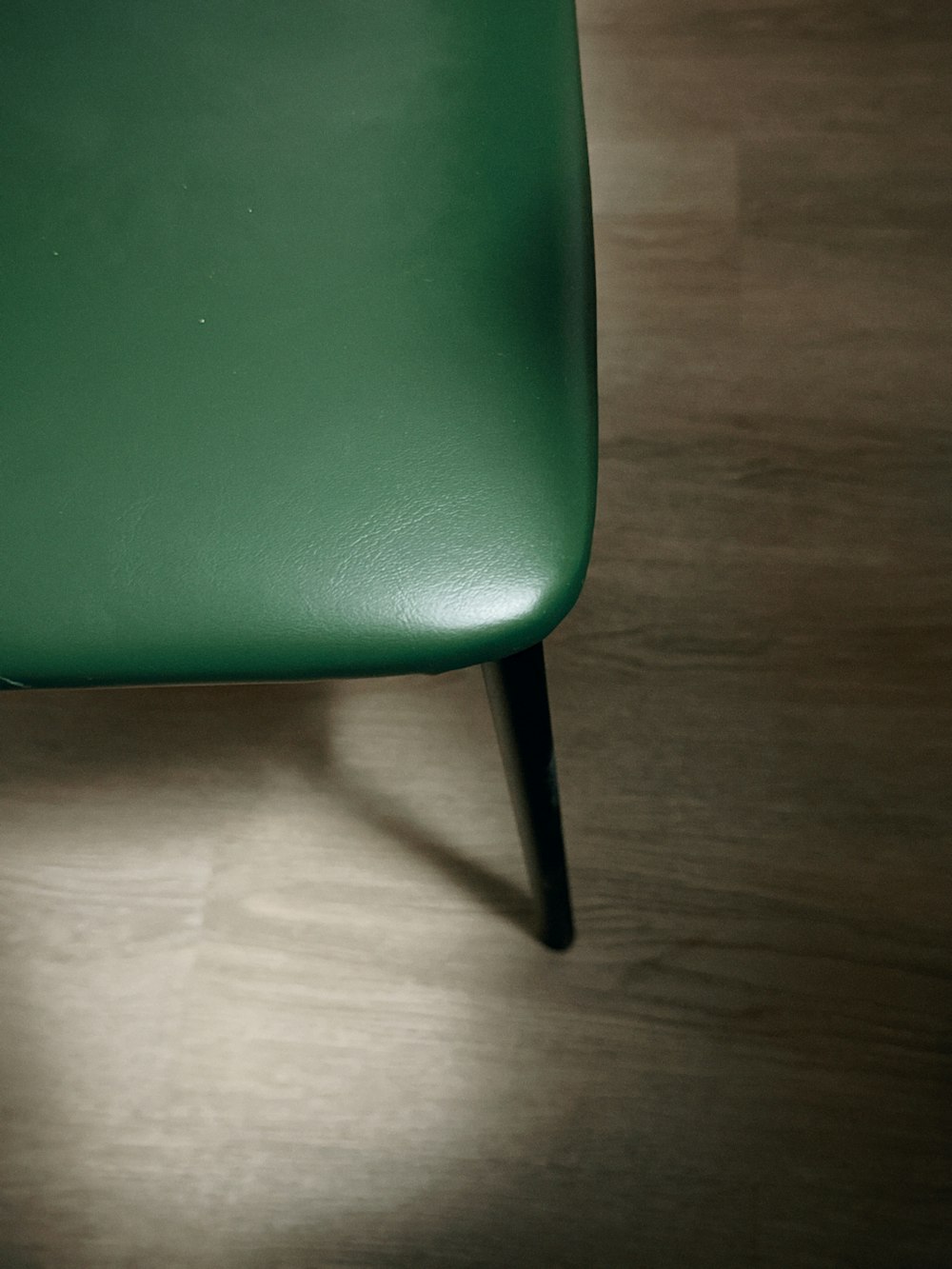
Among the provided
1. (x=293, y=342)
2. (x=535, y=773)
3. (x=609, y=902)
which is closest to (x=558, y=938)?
(x=609, y=902)

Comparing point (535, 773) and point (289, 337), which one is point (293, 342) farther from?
point (535, 773)

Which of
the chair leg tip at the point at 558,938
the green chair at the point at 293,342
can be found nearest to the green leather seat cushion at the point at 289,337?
the green chair at the point at 293,342

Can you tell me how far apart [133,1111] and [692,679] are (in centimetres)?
53

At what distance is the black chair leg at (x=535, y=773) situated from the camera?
52cm

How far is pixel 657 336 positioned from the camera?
3.42 feet

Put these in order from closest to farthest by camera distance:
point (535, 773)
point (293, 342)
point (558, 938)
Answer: point (293, 342)
point (535, 773)
point (558, 938)

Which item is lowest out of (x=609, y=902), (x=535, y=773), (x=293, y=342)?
(x=609, y=902)

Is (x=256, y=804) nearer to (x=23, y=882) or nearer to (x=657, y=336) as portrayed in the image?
(x=23, y=882)

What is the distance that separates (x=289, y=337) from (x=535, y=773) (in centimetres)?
27

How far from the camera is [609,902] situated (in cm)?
84

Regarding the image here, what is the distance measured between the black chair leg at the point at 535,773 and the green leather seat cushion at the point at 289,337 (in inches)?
3.5

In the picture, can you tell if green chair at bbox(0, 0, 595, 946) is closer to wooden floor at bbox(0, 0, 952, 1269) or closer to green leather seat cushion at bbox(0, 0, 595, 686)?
green leather seat cushion at bbox(0, 0, 595, 686)

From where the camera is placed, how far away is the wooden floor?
761 millimetres

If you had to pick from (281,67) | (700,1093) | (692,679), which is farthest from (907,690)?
(281,67)
